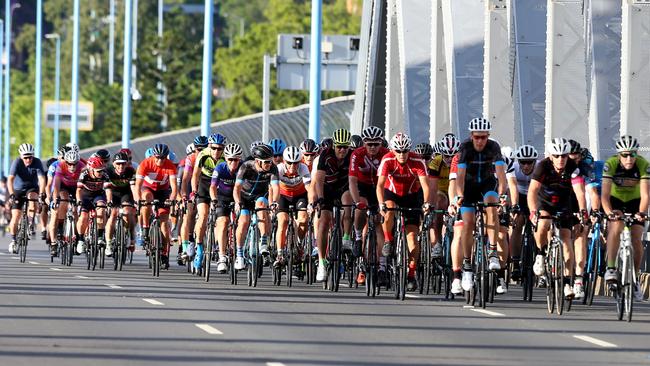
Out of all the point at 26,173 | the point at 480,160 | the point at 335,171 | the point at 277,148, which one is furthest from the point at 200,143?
the point at 480,160

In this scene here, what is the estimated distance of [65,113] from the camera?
98.9m

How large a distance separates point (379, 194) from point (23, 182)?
12136 mm

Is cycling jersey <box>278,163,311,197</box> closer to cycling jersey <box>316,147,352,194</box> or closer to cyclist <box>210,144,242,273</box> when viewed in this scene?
cyclist <box>210,144,242,273</box>

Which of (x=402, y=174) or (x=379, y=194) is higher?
(x=402, y=174)

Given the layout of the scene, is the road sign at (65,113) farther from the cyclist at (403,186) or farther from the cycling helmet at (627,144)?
the cycling helmet at (627,144)

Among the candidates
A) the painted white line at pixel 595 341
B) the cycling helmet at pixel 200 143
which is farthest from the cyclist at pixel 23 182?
the painted white line at pixel 595 341

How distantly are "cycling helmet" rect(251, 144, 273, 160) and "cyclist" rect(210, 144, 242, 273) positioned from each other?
624mm

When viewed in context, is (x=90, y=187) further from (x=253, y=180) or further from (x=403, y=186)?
(x=403, y=186)

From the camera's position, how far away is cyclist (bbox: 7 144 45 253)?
106ft

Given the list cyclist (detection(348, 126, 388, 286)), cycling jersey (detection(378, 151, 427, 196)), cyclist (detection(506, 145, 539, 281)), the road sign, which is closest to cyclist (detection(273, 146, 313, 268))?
cyclist (detection(348, 126, 388, 286))

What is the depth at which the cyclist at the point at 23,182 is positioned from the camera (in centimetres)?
3228

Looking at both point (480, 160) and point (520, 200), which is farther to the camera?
point (520, 200)

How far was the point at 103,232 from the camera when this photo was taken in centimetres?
2823

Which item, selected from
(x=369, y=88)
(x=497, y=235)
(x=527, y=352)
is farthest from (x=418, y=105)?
(x=527, y=352)
